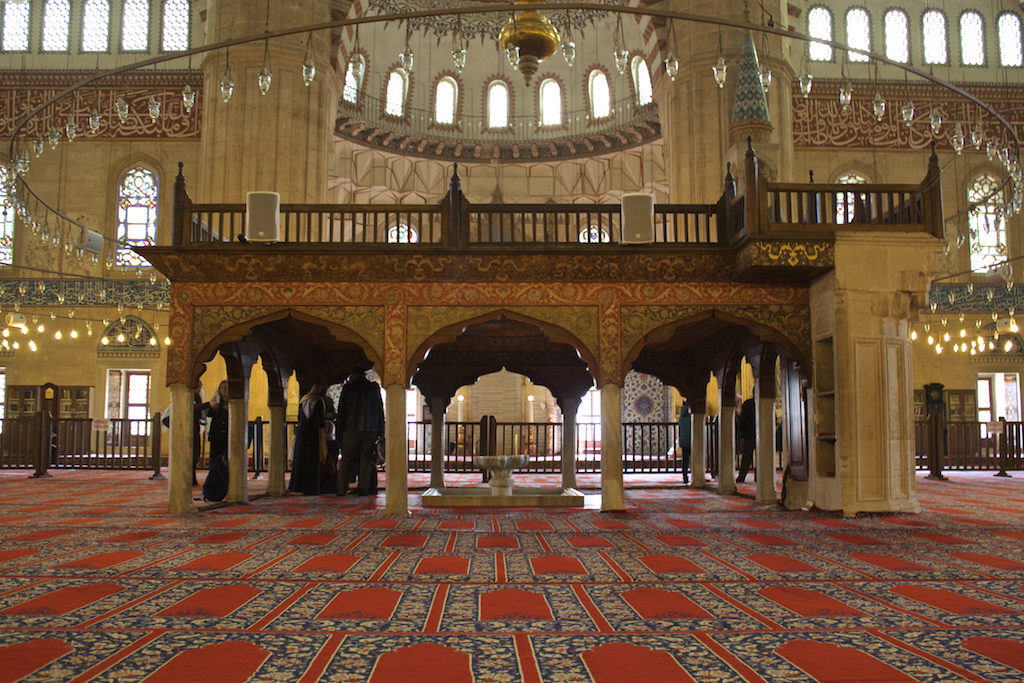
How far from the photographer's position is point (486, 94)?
19094 millimetres

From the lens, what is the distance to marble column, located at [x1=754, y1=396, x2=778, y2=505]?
7605 mm

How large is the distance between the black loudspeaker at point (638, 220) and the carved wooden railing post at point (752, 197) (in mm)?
734

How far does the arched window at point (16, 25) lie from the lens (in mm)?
15820

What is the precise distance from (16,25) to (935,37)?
59.5 feet

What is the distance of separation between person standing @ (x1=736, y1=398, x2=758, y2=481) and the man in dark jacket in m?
4.30

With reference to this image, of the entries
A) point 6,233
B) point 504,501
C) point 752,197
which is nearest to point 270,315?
point 504,501

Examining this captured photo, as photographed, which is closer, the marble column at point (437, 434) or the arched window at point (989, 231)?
the marble column at point (437, 434)

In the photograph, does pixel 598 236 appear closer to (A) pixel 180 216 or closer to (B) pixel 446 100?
(A) pixel 180 216

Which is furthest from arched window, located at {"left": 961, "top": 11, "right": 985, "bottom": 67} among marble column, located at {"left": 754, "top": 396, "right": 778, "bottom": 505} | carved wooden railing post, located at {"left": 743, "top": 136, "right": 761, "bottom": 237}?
carved wooden railing post, located at {"left": 743, "top": 136, "right": 761, "bottom": 237}

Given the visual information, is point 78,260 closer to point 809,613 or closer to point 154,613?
point 154,613

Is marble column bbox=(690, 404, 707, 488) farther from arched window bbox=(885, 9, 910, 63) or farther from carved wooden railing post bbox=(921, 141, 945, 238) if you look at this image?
arched window bbox=(885, 9, 910, 63)

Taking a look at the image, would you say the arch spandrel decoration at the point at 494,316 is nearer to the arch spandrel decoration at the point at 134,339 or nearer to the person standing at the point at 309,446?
the person standing at the point at 309,446

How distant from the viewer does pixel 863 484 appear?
6.25 metres

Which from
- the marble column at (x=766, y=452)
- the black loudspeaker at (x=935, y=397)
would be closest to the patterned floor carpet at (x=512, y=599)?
the marble column at (x=766, y=452)
